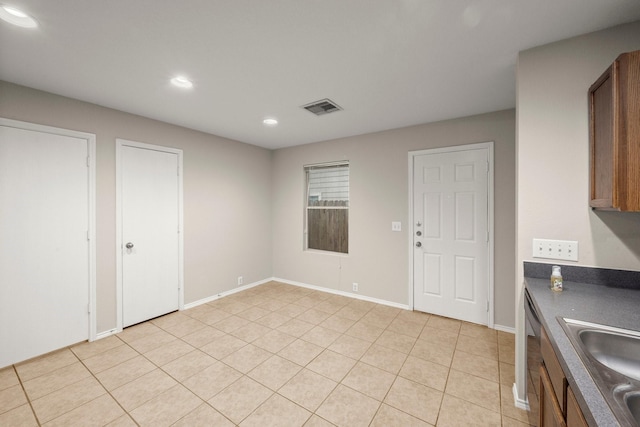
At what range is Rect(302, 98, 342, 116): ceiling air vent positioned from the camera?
274cm

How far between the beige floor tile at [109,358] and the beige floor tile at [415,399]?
93.5 inches

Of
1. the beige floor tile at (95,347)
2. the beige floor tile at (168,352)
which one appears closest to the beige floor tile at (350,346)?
the beige floor tile at (168,352)

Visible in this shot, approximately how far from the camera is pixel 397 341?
274 cm

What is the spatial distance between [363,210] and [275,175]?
191 cm

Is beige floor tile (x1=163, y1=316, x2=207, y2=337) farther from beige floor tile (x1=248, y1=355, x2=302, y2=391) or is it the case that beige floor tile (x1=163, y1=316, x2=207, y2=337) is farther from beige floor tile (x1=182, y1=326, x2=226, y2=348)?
beige floor tile (x1=248, y1=355, x2=302, y2=391)

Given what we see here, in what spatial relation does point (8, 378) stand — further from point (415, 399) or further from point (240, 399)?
point (415, 399)

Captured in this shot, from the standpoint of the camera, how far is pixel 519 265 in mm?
1806

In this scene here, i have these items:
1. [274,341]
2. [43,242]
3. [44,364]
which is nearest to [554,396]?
[274,341]

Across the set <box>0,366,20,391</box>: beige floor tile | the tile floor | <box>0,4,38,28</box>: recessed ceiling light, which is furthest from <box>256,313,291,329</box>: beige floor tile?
<box>0,4,38,28</box>: recessed ceiling light

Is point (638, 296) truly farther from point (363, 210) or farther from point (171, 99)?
point (171, 99)

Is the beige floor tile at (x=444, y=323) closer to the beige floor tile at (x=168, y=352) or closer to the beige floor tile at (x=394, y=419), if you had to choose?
the beige floor tile at (x=394, y=419)

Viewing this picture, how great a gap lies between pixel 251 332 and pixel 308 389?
1.13 m

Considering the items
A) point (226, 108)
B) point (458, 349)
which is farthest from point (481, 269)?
point (226, 108)

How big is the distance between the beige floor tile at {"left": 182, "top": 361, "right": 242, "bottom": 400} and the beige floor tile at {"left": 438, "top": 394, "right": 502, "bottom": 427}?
158cm
